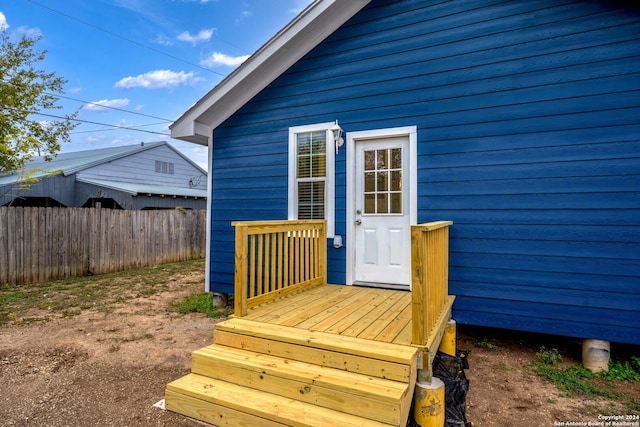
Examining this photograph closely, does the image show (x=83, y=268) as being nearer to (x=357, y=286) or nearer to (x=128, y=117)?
(x=357, y=286)

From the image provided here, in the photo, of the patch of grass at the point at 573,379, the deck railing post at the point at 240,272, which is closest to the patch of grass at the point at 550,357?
the patch of grass at the point at 573,379

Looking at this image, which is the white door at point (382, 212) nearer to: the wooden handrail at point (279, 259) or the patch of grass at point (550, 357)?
the wooden handrail at point (279, 259)

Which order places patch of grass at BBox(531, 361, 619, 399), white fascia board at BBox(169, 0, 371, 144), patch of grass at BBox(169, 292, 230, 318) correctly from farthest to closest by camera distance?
1. patch of grass at BBox(169, 292, 230, 318)
2. white fascia board at BBox(169, 0, 371, 144)
3. patch of grass at BBox(531, 361, 619, 399)

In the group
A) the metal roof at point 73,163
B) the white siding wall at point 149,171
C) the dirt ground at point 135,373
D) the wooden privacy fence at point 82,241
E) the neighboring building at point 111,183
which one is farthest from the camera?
the white siding wall at point 149,171

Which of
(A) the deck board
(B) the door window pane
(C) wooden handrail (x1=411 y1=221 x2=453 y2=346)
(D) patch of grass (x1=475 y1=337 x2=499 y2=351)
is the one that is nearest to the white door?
(B) the door window pane

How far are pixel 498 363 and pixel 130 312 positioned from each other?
4.82 metres

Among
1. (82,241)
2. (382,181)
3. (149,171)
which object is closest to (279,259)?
(382,181)

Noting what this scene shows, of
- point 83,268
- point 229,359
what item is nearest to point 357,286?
point 229,359

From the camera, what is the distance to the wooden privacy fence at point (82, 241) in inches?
267

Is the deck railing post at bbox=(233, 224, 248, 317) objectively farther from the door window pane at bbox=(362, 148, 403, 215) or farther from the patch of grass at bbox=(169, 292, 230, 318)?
the patch of grass at bbox=(169, 292, 230, 318)

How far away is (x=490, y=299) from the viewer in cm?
367

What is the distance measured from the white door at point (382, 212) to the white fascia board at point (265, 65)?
61.2 inches

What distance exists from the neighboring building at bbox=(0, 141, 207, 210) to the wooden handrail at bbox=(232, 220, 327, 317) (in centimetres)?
891

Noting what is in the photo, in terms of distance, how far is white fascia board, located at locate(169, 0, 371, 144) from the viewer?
436 cm
